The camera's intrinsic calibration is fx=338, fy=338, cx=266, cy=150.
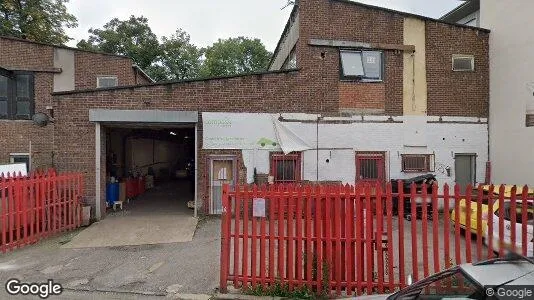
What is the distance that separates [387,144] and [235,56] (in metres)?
36.4

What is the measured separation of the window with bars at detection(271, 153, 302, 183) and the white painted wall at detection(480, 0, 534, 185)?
24.8ft

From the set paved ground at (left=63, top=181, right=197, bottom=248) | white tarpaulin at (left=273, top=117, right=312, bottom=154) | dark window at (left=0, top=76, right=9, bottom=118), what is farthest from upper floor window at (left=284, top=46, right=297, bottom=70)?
dark window at (left=0, top=76, right=9, bottom=118)

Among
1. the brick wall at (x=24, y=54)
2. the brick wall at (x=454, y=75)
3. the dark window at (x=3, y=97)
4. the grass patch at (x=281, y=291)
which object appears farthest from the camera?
the brick wall at (x=24, y=54)

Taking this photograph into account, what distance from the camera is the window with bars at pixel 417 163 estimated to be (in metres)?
12.7

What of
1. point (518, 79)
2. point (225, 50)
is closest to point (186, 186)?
point (518, 79)

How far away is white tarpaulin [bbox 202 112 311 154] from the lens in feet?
39.0

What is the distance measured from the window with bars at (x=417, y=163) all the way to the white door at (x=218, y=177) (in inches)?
253

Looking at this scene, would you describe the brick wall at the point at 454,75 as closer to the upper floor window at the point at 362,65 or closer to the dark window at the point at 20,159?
the upper floor window at the point at 362,65

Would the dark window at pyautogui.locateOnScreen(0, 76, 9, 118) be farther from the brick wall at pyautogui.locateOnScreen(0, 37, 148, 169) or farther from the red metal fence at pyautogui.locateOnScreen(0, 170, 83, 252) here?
the red metal fence at pyautogui.locateOnScreen(0, 170, 83, 252)

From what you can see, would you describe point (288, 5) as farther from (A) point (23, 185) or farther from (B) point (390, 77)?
(A) point (23, 185)

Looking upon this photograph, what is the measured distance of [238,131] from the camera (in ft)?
39.3

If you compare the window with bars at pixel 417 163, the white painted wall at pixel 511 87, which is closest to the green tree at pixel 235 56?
the white painted wall at pixel 511 87

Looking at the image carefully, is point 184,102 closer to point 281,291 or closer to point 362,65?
point 362,65

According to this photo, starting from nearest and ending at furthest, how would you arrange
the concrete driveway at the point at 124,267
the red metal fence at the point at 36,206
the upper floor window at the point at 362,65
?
the concrete driveway at the point at 124,267
the red metal fence at the point at 36,206
the upper floor window at the point at 362,65
